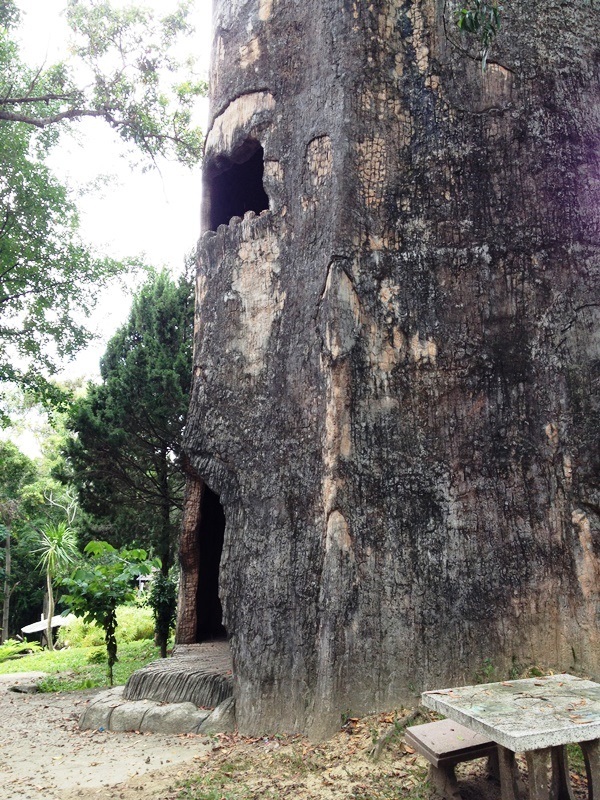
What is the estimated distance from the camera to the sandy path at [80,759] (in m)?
4.41

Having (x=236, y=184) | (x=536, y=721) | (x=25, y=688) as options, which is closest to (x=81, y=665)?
(x=25, y=688)

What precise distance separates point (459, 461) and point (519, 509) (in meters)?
0.54

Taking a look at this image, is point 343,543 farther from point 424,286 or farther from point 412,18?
point 412,18

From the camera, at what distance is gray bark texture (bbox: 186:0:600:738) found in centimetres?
456

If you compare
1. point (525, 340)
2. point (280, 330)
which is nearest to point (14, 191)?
point (280, 330)

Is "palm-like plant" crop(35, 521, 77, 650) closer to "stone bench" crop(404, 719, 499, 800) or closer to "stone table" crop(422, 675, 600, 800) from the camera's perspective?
"stone bench" crop(404, 719, 499, 800)

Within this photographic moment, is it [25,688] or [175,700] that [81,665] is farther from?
[175,700]

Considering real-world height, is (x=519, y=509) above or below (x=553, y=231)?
below

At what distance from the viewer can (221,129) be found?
6535mm

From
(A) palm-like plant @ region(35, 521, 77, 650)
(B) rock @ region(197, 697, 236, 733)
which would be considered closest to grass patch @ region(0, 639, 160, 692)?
(A) palm-like plant @ region(35, 521, 77, 650)

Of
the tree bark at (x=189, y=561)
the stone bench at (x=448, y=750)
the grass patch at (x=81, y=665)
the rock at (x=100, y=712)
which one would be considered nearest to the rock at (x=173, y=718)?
the rock at (x=100, y=712)

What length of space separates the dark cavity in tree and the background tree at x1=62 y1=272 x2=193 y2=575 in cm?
404

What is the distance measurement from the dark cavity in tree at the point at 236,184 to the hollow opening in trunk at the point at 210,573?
3.32 m

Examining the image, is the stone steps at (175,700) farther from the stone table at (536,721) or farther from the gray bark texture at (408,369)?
the stone table at (536,721)
